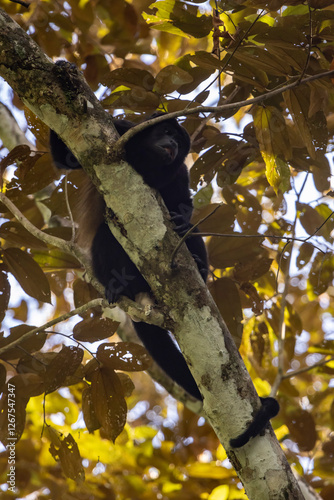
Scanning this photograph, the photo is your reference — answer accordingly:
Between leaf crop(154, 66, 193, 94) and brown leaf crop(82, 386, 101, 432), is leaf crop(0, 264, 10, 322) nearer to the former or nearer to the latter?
brown leaf crop(82, 386, 101, 432)

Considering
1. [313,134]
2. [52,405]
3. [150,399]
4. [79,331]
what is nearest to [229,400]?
[79,331]

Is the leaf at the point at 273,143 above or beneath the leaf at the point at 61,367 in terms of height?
above

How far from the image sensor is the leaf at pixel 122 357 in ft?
7.17

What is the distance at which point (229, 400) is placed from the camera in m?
1.62

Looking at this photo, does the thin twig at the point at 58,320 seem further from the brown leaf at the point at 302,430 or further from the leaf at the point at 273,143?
the brown leaf at the point at 302,430

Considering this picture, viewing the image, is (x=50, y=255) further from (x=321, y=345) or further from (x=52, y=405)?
(x=321, y=345)

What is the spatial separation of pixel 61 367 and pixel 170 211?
1.31 meters

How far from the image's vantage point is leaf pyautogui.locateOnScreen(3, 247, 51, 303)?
2.24 m

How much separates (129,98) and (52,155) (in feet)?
1.75

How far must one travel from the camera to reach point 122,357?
86.7 inches

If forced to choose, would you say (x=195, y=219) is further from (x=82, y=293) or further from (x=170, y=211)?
(x=82, y=293)

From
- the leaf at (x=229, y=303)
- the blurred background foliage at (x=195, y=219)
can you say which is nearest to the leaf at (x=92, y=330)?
the blurred background foliage at (x=195, y=219)

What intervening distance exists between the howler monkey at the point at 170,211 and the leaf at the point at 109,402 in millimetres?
525

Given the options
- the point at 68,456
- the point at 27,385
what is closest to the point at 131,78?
the point at 27,385
